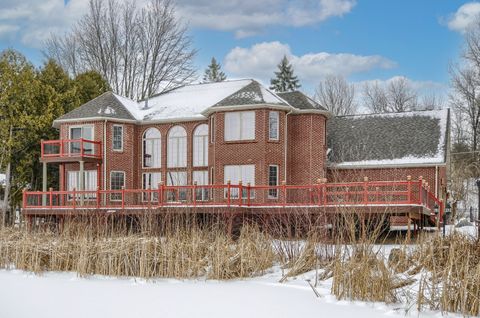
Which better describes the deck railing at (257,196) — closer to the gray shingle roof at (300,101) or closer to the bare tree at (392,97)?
the gray shingle roof at (300,101)

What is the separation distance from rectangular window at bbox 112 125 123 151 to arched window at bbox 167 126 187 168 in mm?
2354

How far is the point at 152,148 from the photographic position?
90.2ft

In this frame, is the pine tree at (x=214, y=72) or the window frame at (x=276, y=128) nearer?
the window frame at (x=276, y=128)

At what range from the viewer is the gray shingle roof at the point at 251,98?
23891mm

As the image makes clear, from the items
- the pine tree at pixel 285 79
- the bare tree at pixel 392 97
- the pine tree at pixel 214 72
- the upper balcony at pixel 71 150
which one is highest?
the pine tree at pixel 214 72

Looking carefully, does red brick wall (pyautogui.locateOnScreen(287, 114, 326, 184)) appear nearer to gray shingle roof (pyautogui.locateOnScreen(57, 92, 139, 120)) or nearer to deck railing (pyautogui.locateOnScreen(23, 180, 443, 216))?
deck railing (pyautogui.locateOnScreen(23, 180, 443, 216))

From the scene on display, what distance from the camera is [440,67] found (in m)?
43.4

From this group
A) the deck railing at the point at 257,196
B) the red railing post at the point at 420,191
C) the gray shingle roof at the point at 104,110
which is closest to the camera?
the red railing post at the point at 420,191

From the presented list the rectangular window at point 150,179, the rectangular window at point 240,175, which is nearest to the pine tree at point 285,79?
the rectangular window at point 150,179

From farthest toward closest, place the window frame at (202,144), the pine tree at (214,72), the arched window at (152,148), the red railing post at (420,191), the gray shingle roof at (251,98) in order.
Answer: the pine tree at (214,72)
the arched window at (152,148)
the window frame at (202,144)
the gray shingle roof at (251,98)
the red railing post at (420,191)

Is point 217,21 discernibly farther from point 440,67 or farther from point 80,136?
point 440,67

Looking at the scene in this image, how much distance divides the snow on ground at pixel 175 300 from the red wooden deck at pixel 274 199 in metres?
3.72

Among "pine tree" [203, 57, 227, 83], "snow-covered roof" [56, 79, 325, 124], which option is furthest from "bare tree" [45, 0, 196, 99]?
"pine tree" [203, 57, 227, 83]

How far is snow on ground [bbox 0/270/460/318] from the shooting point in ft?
33.0
